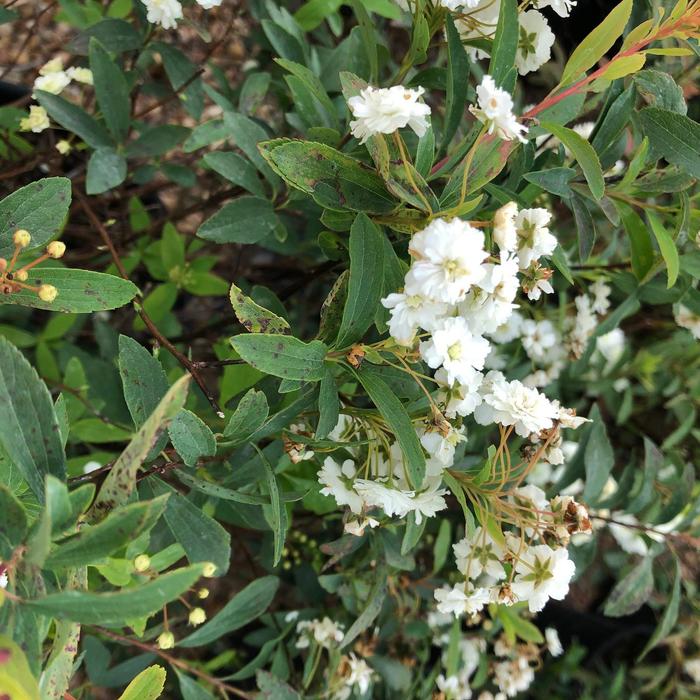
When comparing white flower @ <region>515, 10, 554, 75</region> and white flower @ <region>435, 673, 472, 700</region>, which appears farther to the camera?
white flower @ <region>435, 673, 472, 700</region>

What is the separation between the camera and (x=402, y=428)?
0.64m

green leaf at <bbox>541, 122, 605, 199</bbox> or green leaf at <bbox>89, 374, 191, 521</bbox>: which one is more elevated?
green leaf at <bbox>541, 122, 605, 199</bbox>

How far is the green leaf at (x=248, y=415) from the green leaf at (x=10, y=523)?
217mm

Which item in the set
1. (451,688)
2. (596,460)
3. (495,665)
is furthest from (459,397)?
(495,665)

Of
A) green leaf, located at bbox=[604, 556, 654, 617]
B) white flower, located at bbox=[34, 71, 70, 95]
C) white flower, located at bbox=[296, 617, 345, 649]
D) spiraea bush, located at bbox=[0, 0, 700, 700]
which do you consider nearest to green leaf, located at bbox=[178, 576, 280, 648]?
spiraea bush, located at bbox=[0, 0, 700, 700]

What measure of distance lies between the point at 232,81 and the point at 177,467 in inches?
45.2

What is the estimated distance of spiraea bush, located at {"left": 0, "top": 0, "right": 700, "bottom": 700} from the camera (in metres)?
0.58

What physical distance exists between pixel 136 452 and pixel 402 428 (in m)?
0.24

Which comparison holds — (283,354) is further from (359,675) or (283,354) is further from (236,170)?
(359,675)

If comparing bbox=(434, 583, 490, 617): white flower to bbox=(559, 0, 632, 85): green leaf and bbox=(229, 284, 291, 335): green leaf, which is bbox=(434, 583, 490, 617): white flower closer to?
bbox=(229, 284, 291, 335): green leaf

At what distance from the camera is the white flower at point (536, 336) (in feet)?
3.75

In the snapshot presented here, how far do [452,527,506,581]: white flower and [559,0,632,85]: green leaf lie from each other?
0.47 meters

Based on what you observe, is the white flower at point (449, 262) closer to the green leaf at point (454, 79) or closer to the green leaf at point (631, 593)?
the green leaf at point (454, 79)

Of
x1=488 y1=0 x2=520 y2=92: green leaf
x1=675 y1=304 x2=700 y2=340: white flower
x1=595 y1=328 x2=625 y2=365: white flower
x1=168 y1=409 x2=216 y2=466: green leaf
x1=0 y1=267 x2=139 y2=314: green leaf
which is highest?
x1=488 y1=0 x2=520 y2=92: green leaf
